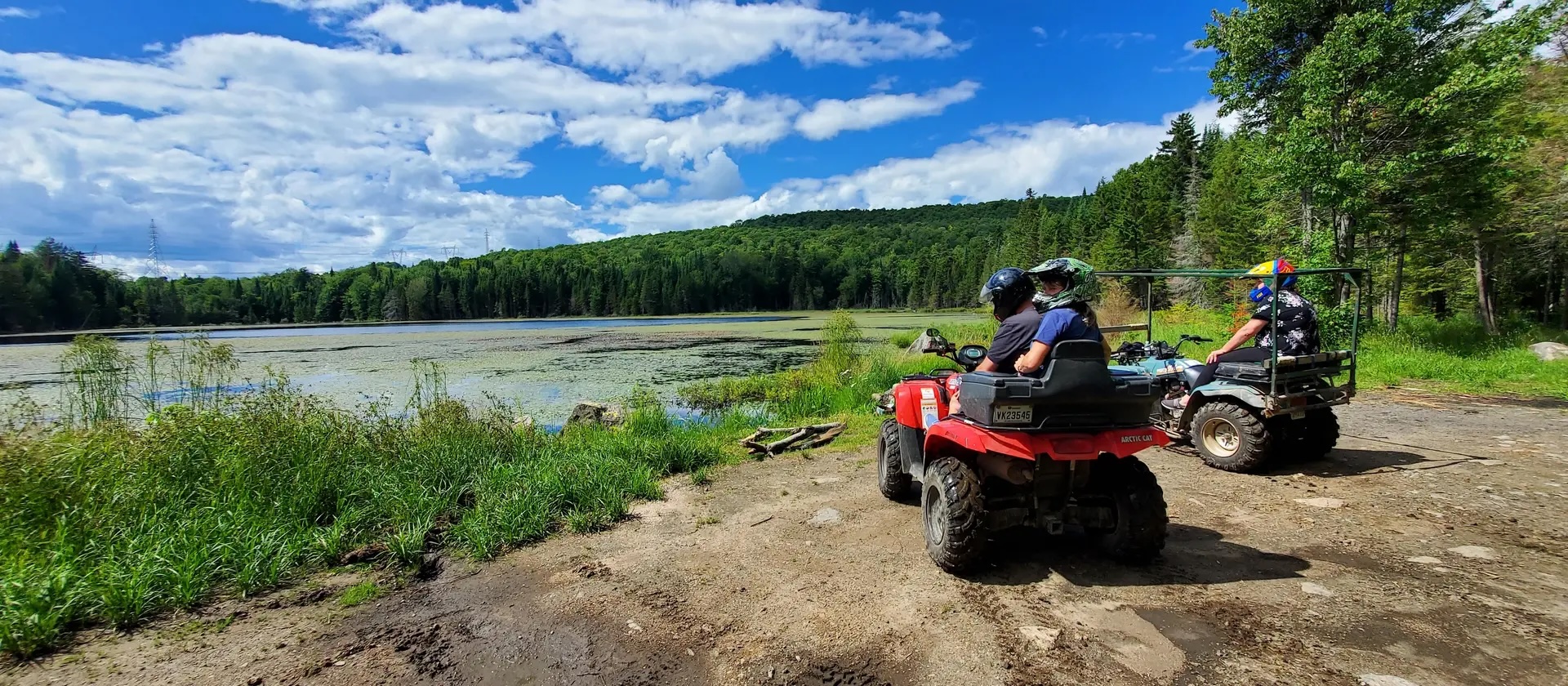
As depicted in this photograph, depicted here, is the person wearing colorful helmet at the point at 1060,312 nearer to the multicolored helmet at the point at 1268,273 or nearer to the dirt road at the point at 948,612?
the dirt road at the point at 948,612

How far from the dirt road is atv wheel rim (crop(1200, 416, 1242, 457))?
91 cm

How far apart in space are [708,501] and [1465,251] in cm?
2548

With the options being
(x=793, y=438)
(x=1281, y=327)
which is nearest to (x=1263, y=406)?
(x=1281, y=327)

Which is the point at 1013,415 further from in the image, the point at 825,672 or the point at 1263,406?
the point at 1263,406

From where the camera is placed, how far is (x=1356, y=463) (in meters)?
5.80

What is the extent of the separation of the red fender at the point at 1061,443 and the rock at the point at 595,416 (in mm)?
7156

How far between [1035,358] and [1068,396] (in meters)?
0.27

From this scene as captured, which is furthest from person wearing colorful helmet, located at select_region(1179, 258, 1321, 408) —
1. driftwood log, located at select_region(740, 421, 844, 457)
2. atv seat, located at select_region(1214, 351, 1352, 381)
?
driftwood log, located at select_region(740, 421, 844, 457)

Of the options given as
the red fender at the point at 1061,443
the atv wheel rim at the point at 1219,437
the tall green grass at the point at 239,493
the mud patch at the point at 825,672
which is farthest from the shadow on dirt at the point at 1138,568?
the tall green grass at the point at 239,493

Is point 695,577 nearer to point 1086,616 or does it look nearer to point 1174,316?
point 1086,616

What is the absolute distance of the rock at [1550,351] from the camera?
11218 millimetres

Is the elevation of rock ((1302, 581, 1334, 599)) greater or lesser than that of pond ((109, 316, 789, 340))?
lesser

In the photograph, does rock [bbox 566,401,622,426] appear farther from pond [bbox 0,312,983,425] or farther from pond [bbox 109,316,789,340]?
pond [bbox 109,316,789,340]

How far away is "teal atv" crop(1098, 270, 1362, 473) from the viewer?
542cm
